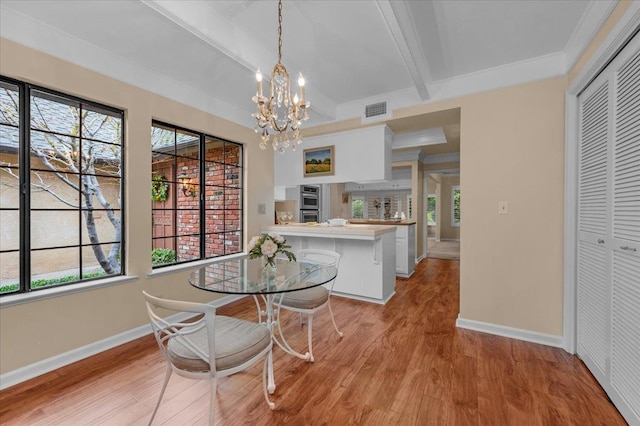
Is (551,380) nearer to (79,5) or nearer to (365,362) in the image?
(365,362)

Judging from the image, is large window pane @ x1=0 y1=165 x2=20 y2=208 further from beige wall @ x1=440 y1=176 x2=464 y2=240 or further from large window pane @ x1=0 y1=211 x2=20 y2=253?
beige wall @ x1=440 y1=176 x2=464 y2=240

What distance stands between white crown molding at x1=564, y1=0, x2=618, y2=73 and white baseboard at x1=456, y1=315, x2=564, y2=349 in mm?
2438

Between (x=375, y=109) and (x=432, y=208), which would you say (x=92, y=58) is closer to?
(x=375, y=109)

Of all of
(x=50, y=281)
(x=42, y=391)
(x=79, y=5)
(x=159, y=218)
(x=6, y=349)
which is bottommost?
(x=42, y=391)

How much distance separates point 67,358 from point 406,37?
12.0ft

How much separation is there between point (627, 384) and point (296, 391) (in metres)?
1.97

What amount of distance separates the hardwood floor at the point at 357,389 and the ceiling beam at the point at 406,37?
2530 mm

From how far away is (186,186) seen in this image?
10.6ft

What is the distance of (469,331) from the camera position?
275 centimetres

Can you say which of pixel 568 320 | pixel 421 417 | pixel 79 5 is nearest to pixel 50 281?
pixel 79 5

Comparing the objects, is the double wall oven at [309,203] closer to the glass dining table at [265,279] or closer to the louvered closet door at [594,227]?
the glass dining table at [265,279]

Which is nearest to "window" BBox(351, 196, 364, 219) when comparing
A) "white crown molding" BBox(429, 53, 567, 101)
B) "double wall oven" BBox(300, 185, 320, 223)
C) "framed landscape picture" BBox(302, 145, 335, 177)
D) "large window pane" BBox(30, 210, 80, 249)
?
"double wall oven" BBox(300, 185, 320, 223)

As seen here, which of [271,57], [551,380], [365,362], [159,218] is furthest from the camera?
[159,218]

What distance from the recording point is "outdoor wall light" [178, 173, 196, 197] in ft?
10.5
